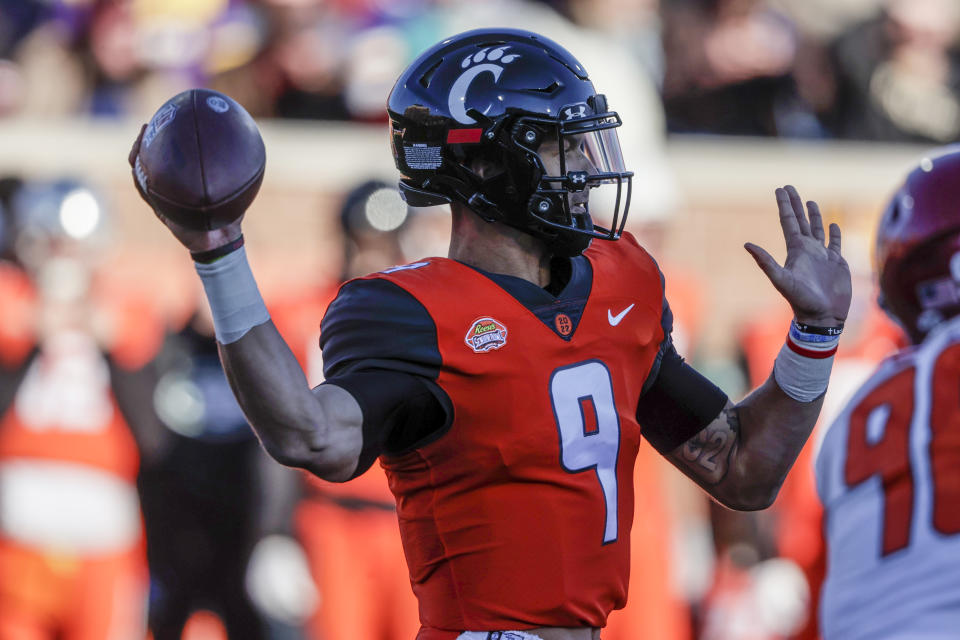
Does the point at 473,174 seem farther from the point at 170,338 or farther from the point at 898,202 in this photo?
the point at 170,338

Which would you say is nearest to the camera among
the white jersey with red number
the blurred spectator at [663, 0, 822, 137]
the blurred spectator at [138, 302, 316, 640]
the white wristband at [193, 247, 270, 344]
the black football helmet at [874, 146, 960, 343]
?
the white wristband at [193, 247, 270, 344]

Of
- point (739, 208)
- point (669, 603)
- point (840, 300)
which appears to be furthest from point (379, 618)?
point (739, 208)

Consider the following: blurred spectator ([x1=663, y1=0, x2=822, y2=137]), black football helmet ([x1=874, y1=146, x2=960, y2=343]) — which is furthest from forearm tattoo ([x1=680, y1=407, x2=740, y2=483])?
blurred spectator ([x1=663, y1=0, x2=822, y2=137])

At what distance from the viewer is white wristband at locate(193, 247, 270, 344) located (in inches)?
91.4

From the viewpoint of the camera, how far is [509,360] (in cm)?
264

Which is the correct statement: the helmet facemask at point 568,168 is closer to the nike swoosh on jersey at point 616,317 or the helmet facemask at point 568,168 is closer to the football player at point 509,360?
the football player at point 509,360

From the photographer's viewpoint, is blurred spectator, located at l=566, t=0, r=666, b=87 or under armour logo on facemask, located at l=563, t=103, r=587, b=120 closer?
under armour logo on facemask, located at l=563, t=103, r=587, b=120

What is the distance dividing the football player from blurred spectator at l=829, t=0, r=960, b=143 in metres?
5.86

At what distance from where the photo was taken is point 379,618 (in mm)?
5504

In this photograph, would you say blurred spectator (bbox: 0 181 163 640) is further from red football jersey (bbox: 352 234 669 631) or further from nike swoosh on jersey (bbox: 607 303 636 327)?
nike swoosh on jersey (bbox: 607 303 636 327)

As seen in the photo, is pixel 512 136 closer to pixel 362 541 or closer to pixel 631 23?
pixel 362 541

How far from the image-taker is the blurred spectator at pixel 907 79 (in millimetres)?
8477

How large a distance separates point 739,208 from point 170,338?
337 centimetres

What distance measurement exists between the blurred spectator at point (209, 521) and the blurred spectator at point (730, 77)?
140 inches
